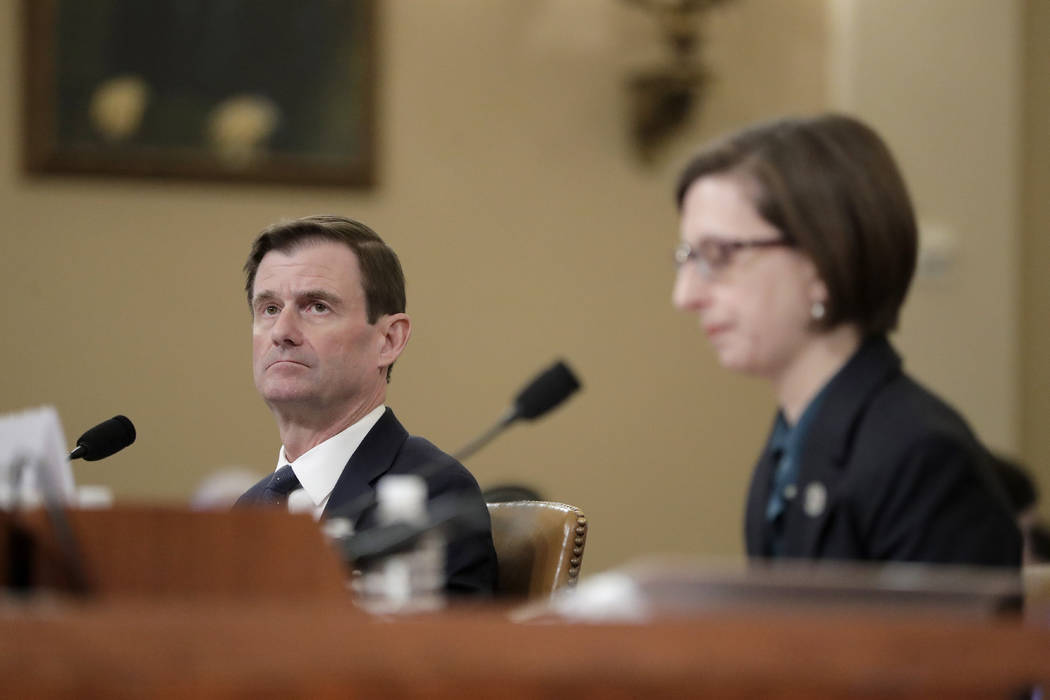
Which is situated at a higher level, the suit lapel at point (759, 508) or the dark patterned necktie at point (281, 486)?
the suit lapel at point (759, 508)

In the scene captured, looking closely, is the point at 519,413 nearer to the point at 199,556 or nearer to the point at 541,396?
the point at 541,396

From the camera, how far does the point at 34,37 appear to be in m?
5.02

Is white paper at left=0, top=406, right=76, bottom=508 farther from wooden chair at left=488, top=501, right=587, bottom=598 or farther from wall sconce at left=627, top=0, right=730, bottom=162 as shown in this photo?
wall sconce at left=627, top=0, right=730, bottom=162

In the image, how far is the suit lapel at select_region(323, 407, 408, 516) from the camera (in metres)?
2.69

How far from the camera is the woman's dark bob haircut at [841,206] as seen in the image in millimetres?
1844

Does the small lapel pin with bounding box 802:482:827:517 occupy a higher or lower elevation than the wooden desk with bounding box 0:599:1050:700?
lower

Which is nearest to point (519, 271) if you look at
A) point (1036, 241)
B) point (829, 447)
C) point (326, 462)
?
point (1036, 241)

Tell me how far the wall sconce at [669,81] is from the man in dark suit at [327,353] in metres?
3.04

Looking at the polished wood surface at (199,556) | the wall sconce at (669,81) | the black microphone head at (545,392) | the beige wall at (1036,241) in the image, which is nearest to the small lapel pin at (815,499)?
the black microphone head at (545,392)

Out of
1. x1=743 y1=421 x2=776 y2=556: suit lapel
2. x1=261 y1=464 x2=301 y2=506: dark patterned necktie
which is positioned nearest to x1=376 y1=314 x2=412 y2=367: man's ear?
x1=261 y1=464 x2=301 y2=506: dark patterned necktie

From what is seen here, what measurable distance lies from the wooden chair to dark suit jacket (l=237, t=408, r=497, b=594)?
0.27 feet

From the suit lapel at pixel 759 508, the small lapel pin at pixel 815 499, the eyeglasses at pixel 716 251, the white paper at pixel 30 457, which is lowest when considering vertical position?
the suit lapel at pixel 759 508

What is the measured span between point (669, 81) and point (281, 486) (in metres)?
3.50

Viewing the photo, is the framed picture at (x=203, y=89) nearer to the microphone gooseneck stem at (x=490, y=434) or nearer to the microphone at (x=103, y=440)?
the microphone at (x=103, y=440)
